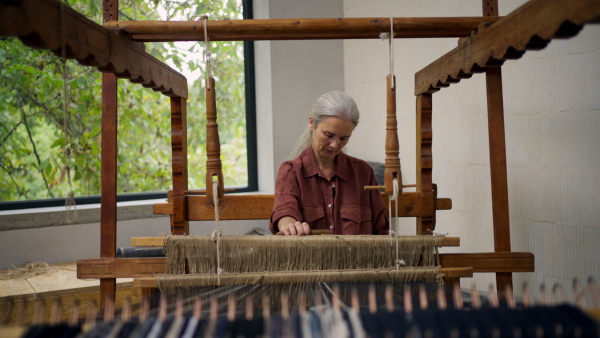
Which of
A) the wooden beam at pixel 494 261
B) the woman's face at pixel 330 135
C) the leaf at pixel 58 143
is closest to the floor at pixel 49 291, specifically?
the leaf at pixel 58 143

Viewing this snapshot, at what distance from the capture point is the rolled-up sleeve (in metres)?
2.33

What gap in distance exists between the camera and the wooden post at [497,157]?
1.95 metres

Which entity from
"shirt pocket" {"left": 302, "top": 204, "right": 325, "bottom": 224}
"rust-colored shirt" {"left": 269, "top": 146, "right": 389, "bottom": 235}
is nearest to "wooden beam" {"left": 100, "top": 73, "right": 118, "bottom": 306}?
"rust-colored shirt" {"left": 269, "top": 146, "right": 389, "bottom": 235}

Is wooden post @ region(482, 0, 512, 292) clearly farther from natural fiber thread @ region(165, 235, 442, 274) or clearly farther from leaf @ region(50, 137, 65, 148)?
leaf @ region(50, 137, 65, 148)

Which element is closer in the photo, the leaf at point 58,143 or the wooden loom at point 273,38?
→ the wooden loom at point 273,38

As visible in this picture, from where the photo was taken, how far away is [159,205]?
2355mm

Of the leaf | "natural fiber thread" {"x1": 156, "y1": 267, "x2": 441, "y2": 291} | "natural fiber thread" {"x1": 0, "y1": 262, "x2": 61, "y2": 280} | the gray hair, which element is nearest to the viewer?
"natural fiber thread" {"x1": 156, "y1": 267, "x2": 441, "y2": 291}

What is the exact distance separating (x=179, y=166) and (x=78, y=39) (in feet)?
3.07

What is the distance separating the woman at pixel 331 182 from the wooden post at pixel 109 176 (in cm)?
65

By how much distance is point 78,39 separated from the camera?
4.59 feet

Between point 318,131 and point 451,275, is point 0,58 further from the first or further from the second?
point 451,275

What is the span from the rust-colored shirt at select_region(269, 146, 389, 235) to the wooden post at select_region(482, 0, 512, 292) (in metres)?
0.65

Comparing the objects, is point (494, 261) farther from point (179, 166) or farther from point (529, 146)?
point (179, 166)

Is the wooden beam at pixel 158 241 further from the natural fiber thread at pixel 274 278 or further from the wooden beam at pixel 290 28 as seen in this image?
the wooden beam at pixel 290 28
